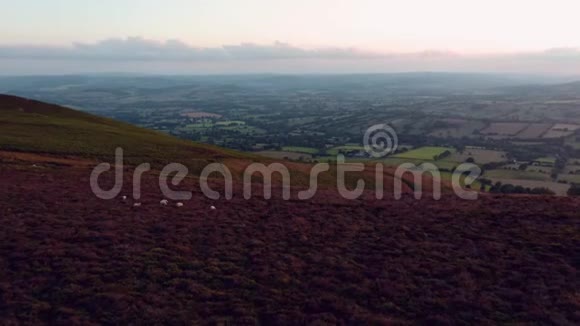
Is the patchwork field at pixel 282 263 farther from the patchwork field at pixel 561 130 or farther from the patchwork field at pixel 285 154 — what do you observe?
the patchwork field at pixel 561 130

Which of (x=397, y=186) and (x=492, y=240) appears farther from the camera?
(x=397, y=186)

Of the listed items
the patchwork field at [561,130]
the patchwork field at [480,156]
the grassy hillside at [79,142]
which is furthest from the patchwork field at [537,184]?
the patchwork field at [561,130]

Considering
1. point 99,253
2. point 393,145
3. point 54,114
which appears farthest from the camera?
point 393,145

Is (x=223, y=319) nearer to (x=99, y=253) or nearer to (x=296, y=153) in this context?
(x=99, y=253)

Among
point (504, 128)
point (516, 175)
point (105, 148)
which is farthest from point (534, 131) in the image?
point (105, 148)

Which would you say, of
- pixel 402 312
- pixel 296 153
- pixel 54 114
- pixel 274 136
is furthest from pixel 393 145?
pixel 402 312

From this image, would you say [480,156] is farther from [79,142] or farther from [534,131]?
[79,142]

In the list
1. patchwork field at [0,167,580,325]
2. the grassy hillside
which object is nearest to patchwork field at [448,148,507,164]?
the grassy hillside

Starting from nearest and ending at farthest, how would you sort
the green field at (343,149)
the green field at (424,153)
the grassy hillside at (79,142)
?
the grassy hillside at (79,142), the green field at (424,153), the green field at (343,149)

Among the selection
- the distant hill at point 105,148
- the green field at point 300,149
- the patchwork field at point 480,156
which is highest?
the distant hill at point 105,148
